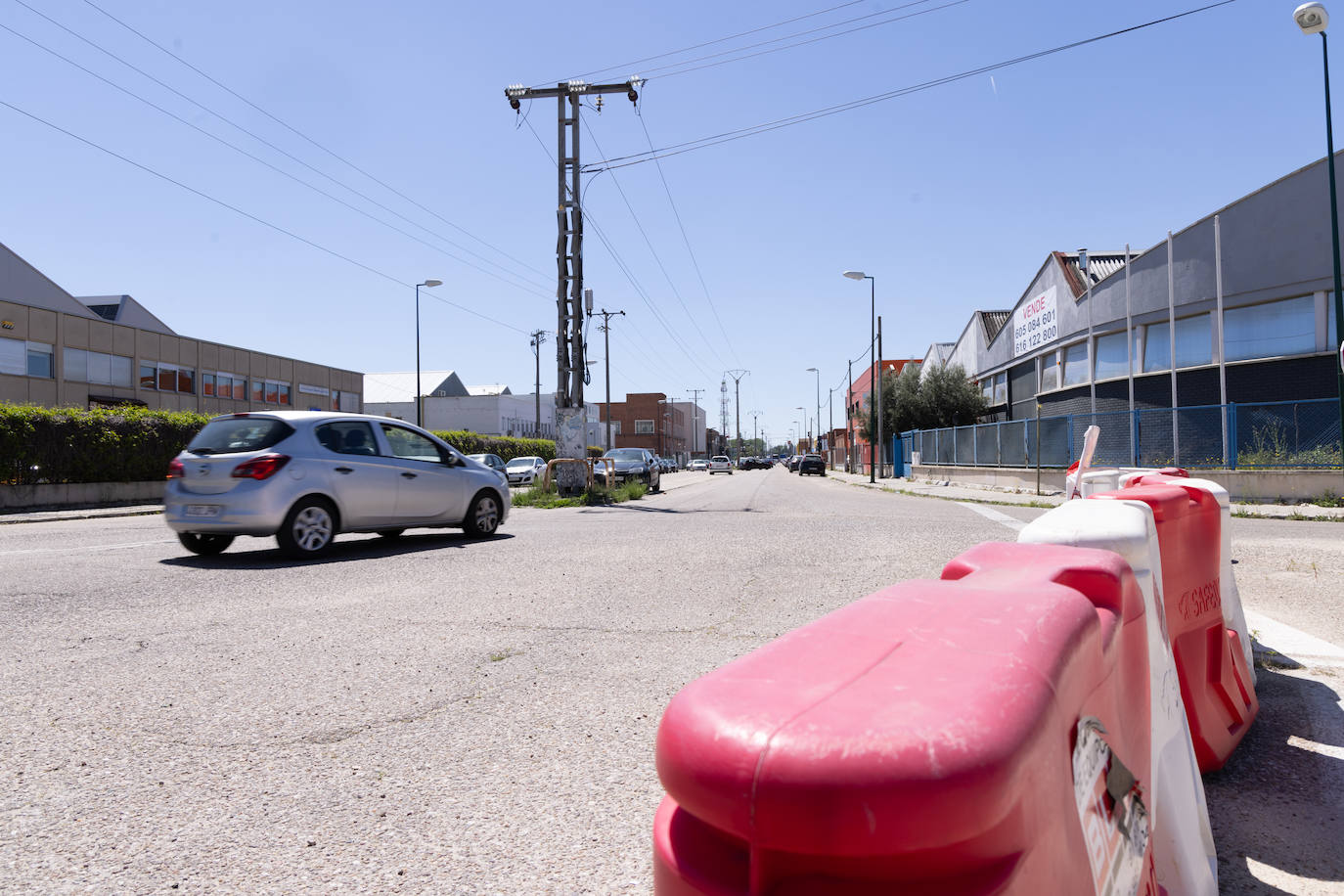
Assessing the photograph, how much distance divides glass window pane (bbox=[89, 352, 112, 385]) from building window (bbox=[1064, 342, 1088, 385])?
44.0m

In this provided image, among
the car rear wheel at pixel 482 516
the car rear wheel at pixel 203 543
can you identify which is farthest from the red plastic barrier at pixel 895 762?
the car rear wheel at pixel 482 516

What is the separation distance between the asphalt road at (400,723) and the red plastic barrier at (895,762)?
1.19 meters

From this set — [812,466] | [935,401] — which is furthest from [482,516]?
[812,466]

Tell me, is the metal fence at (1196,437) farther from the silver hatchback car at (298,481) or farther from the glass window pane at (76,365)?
the glass window pane at (76,365)

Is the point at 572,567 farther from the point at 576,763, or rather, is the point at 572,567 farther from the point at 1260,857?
the point at 1260,857

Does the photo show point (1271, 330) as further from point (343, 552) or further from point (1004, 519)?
point (343, 552)

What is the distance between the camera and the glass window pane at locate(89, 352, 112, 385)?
133 ft

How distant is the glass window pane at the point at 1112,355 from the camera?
93.2ft

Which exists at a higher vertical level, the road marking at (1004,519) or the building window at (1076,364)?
the building window at (1076,364)

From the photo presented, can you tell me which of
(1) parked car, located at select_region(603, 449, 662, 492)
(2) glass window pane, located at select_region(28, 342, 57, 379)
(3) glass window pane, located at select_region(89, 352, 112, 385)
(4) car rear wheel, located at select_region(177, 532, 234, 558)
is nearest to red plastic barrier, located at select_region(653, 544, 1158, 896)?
(4) car rear wheel, located at select_region(177, 532, 234, 558)

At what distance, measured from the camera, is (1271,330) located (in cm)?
2347

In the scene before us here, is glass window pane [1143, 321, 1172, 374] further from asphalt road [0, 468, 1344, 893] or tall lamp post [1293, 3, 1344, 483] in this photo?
asphalt road [0, 468, 1344, 893]

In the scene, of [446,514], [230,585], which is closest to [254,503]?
[230,585]

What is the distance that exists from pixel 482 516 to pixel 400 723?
295 inches
